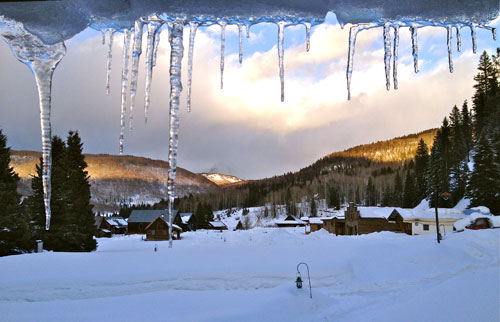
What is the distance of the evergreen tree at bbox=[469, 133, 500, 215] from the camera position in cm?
3644

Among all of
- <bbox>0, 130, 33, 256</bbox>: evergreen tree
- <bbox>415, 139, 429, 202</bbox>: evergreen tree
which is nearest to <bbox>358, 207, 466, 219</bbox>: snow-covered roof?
<bbox>415, 139, 429, 202</bbox>: evergreen tree

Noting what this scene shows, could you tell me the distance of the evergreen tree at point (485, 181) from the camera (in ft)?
120

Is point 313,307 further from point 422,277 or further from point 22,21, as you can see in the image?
point 22,21

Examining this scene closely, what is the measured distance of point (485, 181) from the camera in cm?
3716

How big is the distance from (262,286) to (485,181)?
34181mm

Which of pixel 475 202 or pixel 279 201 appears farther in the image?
pixel 279 201

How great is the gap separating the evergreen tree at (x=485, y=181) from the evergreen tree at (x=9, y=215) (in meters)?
45.0

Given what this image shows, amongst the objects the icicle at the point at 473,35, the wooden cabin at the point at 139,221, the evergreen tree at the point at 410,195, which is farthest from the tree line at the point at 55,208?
the evergreen tree at the point at 410,195

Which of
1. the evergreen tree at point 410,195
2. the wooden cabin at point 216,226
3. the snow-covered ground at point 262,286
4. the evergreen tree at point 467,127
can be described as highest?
the evergreen tree at point 467,127

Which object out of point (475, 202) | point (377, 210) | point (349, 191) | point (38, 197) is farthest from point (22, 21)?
point (349, 191)

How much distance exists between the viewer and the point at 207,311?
38.0 feet

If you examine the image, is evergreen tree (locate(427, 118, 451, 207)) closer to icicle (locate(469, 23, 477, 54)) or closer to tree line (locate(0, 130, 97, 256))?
tree line (locate(0, 130, 97, 256))

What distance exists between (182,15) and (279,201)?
473 feet

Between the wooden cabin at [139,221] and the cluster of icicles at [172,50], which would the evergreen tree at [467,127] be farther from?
the cluster of icicles at [172,50]
